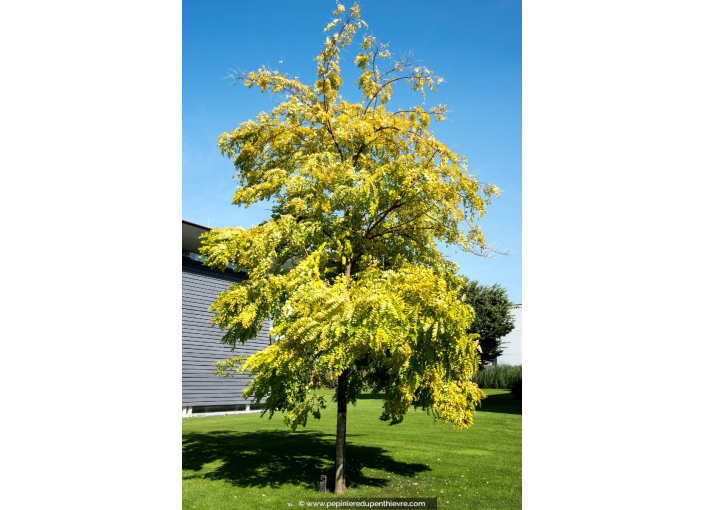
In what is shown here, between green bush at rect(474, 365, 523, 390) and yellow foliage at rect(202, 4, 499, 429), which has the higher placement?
yellow foliage at rect(202, 4, 499, 429)

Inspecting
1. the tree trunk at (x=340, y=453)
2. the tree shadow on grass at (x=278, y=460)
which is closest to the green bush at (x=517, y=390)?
the tree shadow on grass at (x=278, y=460)

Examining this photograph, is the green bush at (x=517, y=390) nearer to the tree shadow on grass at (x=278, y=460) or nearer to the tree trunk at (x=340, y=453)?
the tree shadow on grass at (x=278, y=460)

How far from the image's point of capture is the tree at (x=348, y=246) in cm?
441

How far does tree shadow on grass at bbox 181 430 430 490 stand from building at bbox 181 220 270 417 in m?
3.43

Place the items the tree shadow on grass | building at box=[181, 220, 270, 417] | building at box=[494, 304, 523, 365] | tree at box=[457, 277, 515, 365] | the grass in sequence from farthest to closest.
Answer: building at box=[494, 304, 523, 365] → tree at box=[457, 277, 515, 365] → building at box=[181, 220, 270, 417] → the tree shadow on grass → the grass

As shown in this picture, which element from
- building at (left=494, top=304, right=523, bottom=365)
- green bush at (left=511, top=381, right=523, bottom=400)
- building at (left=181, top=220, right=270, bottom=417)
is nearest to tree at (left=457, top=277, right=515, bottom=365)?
building at (left=494, top=304, right=523, bottom=365)

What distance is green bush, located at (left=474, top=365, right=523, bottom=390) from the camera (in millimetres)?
21469

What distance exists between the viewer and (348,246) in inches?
231

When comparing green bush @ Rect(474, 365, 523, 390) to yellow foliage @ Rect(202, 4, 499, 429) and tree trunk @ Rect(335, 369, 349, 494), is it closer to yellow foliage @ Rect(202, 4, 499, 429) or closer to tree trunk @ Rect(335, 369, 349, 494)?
yellow foliage @ Rect(202, 4, 499, 429)
